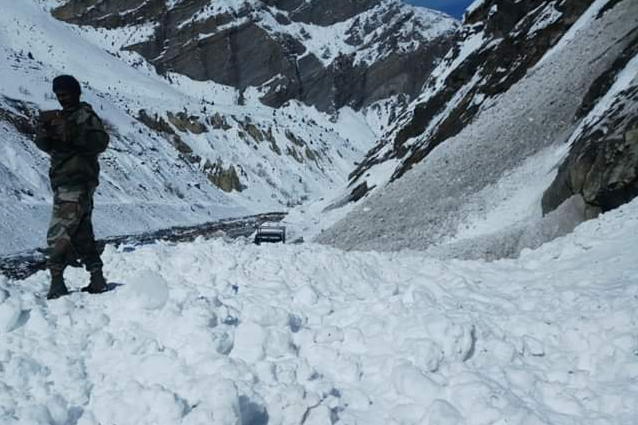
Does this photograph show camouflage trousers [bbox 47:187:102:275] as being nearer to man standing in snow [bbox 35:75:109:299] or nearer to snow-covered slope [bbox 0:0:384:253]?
man standing in snow [bbox 35:75:109:299]

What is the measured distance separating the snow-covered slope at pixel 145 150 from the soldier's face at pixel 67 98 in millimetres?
20896

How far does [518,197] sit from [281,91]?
453ft

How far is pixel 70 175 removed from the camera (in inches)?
203

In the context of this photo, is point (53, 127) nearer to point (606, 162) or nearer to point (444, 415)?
point (444, 415)

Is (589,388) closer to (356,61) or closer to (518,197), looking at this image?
(518,197)

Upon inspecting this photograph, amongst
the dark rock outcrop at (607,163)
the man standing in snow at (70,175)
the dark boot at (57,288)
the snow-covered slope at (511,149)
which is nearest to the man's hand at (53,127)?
the man standing in snow at (70,175)

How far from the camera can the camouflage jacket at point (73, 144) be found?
502cm

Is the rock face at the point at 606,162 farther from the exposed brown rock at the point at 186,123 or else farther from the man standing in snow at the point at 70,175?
the exposed brown rock at the point at 186,123

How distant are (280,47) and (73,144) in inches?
6235

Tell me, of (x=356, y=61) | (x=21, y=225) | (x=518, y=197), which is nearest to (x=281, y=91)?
(x=356, y=61)

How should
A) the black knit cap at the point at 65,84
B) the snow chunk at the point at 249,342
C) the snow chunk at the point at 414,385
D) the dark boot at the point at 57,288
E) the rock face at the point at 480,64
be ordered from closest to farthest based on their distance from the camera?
1. the snow chunk at the point at 414,385
2. the snow chunk at the point at 249,342
3. the dark boot at the point at 57,288
4. the black knit cap at the point at 65,84
5. the rock face at the point at 480,64

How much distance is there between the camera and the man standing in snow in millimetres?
5012

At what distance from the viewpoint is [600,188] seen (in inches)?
416

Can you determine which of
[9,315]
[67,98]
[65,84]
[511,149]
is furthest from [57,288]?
[511,149]
